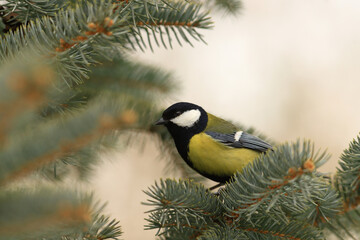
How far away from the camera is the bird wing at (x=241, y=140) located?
174 cm

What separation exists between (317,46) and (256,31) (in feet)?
1.66

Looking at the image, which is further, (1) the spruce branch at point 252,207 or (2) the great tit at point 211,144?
(2) the great tit at point 211,144

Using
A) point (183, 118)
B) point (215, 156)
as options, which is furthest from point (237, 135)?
point (183, 118)

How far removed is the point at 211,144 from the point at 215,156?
62 mm

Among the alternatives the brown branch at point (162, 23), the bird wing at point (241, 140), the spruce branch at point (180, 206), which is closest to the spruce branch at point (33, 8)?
the brown branch at point (162, 23)

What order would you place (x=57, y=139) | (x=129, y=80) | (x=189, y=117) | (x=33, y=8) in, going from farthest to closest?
(x=189, y=117) → (x=129, y=80) → (x=33, y=8) → (x=57, y=139)

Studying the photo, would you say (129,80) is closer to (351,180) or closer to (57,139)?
(351,180)

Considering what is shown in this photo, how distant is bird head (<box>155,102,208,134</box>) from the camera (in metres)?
1.64

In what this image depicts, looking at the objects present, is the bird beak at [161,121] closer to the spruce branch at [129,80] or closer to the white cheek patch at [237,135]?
the spruce branch at [129,80]

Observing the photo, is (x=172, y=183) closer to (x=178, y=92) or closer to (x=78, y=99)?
(x=78, y=99)

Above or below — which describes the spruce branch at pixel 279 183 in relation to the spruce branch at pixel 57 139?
below

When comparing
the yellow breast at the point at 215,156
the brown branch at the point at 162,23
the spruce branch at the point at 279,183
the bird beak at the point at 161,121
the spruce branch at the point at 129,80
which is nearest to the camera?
the spruce branch at the point at 279,183

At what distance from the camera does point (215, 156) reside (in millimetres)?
1759

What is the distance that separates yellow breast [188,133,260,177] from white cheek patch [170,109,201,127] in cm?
7
